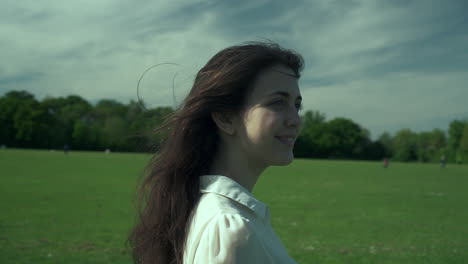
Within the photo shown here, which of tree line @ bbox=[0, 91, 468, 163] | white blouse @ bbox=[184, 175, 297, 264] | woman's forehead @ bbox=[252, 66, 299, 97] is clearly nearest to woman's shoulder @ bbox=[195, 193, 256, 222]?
white blouse @ bbox=[184, 175, 297, 264]

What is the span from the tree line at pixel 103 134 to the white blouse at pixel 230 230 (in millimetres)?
89223

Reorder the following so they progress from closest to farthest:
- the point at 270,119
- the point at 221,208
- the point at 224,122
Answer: the point at 221,208 → the point at 270,119 → the point at 224,122

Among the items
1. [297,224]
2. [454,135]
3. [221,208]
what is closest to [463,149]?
[454,135]

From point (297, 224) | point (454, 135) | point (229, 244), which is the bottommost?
point (297, 224)

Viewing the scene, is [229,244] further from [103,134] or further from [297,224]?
[103,134]

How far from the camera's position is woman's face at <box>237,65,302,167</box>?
1839 millimetres

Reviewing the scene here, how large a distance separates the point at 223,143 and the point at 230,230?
684 millimetres

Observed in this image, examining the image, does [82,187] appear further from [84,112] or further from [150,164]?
[84,112]

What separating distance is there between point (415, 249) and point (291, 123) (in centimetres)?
904

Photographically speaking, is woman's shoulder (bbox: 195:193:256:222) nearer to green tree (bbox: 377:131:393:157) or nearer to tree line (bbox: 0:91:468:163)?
tree line (bbox: 0:91:468:163)

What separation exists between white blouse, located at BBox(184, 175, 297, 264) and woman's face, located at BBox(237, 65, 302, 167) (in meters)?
0.25

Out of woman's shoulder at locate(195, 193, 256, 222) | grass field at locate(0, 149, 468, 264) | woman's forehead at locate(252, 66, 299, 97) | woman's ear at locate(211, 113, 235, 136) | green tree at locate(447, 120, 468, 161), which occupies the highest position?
green tree at locate(447, 120, 468, 161)

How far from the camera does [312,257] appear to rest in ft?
27.8

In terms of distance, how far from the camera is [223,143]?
2021mm
